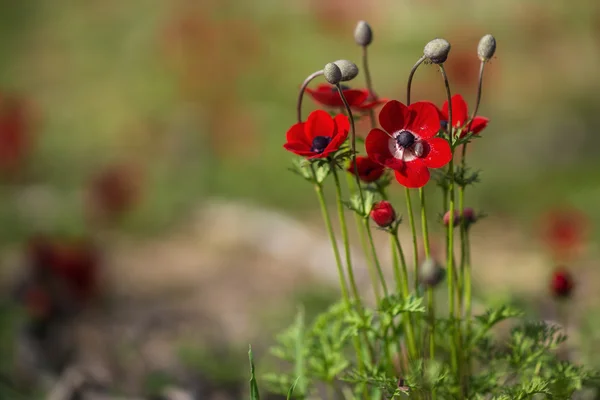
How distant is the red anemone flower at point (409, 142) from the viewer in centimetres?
89

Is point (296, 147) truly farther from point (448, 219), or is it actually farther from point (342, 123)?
point (448, 219)

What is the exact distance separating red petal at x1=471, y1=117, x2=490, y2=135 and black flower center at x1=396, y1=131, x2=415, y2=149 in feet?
0.34

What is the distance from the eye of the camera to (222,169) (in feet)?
13.0

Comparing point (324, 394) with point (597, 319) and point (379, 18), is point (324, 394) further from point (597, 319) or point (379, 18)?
point (379, 18)

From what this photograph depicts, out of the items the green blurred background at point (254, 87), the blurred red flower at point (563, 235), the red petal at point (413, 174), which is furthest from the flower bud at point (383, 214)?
the green blurred background at point (254, 87)

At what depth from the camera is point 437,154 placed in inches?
35.1

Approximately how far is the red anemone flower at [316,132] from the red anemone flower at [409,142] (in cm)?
5

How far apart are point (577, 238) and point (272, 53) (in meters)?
2.99

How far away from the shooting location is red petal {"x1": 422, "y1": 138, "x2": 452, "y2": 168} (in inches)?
34.7

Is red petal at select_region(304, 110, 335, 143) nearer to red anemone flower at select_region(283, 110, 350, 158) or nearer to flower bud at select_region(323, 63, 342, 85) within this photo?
red anemone flower at select_region(283, 110, 350, 158)

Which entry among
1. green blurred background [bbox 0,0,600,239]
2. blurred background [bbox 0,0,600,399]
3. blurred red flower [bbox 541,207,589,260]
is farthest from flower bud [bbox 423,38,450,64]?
green blurred background [bbox 0,0,600,239]

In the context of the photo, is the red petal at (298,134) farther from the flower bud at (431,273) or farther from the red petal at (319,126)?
the flower bud at (431,273)

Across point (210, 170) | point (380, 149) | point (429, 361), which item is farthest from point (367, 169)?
point (210, 170)

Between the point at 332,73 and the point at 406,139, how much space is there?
0.49 feet
